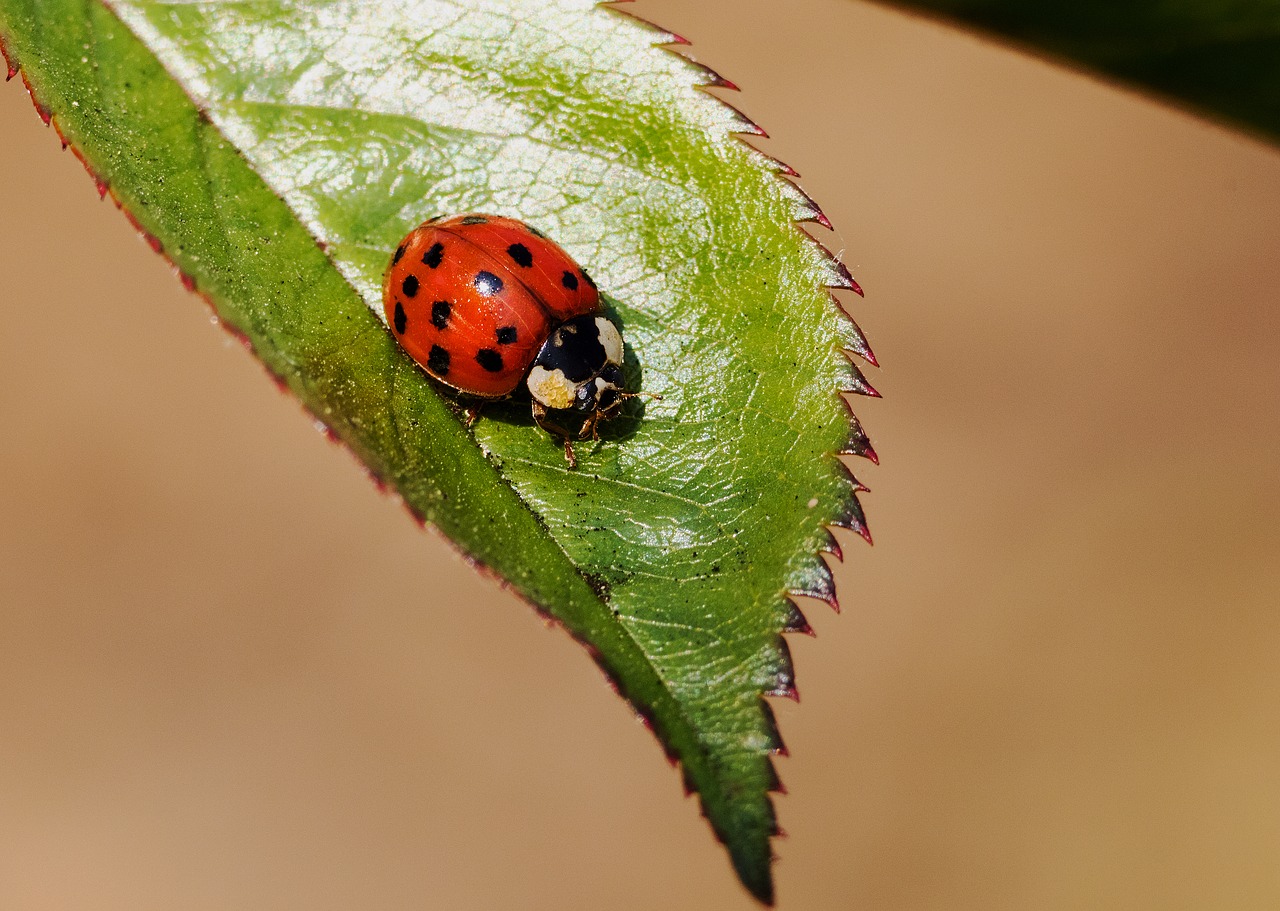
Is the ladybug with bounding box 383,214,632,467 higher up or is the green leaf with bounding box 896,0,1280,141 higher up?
the green leaf with bounding box 896,0,1280,141

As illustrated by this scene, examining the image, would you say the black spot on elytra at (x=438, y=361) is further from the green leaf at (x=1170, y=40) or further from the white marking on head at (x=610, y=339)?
the green leaf at (x=1170, y=40)

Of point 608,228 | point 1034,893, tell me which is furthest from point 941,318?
point 608,228

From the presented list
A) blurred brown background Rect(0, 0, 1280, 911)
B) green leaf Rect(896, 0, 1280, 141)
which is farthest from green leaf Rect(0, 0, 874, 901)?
blurred brown background Rect(0, 0, 1280, 911)

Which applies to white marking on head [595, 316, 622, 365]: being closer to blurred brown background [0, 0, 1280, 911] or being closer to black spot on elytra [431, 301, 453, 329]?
black spot on elytra [431, 301, 453, 329]

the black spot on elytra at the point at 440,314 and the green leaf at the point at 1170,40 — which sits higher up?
the green leaf at the point at 1170,40

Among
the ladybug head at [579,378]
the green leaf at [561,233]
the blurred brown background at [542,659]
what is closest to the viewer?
the green leaf at [561,233]

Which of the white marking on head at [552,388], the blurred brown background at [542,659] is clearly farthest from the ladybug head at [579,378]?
the blurred brown background at [542,659]
